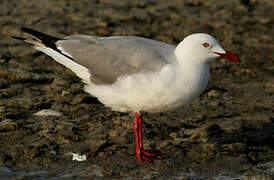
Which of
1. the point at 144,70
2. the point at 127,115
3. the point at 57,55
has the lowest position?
the point at 127,115

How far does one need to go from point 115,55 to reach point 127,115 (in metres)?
1.25

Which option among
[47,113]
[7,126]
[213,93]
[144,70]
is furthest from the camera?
[213,93]

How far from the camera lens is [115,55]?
6.28 metres

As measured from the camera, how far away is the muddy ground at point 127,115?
5.98m

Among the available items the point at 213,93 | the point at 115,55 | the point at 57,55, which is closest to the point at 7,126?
the point at 57,55

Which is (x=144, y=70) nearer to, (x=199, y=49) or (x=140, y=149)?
(x=199, y=49)

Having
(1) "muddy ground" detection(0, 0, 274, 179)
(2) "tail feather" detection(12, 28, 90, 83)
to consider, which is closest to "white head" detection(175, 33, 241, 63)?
(1) "muddy ground" detection(0, 0, 274, 179)

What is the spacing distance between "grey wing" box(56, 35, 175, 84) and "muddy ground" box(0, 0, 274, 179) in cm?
83

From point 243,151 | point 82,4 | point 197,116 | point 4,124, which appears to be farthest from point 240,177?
point 82,4

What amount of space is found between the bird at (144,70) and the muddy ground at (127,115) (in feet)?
1.54

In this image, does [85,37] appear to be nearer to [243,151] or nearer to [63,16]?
[243,151]

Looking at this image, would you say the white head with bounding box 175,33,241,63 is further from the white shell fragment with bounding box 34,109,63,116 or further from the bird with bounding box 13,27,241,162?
the white shell fragment with bounding box 34,109,63,116

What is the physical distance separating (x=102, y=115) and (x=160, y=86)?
5.24ft

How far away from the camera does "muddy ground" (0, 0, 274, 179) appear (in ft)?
19.6
